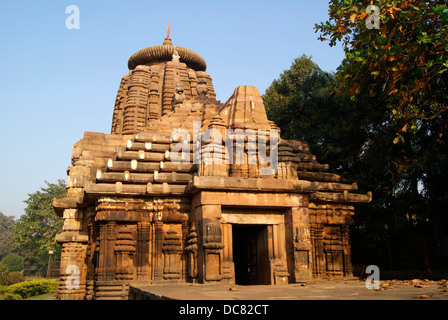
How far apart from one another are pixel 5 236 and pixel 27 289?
82.2 m

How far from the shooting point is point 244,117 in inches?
489

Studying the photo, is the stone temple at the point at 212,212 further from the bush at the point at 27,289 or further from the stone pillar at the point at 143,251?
the bush at the point at 27,289

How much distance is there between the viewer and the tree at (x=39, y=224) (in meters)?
50.8

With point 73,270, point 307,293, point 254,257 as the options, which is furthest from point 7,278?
point 307,293

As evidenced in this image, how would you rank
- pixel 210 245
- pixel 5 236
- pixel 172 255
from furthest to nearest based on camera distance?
pixel 5 236 < pixel 172 255 < pixel 210 245

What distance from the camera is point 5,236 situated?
97.8 metres

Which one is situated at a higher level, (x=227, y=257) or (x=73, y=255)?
(x=73, y=255)

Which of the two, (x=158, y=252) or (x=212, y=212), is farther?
(x=158, y=252)

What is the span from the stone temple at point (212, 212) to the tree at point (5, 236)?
82360 millimetres

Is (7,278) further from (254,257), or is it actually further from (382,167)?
(382,167)

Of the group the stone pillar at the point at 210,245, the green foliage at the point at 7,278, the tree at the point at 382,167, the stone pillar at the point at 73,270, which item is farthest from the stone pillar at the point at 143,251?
the green foliage at the point at 7,278

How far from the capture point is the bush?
2345 centimetres
